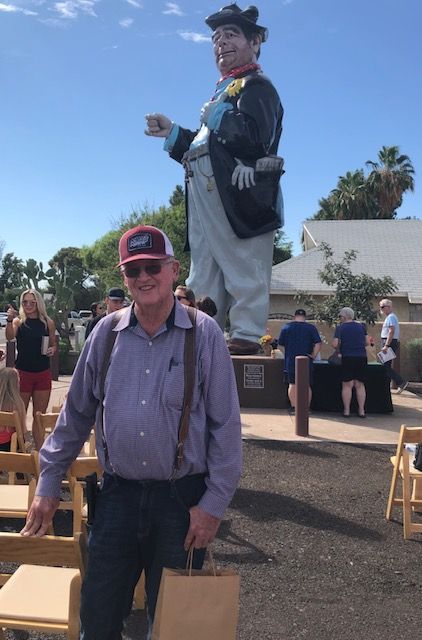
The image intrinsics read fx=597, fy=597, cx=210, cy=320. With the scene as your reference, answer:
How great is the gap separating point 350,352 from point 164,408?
261 inches

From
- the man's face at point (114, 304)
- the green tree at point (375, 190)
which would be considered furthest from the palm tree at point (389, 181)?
the man's face at point (114, 304)

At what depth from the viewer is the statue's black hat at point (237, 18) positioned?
31.6 feet

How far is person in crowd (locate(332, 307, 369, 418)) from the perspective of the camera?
27.2ft

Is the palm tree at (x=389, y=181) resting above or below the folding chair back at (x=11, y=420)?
above

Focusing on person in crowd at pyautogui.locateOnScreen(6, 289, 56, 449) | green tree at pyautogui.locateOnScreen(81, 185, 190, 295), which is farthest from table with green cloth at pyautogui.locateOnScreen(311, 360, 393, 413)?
green tree at pyautogui.locateOnScreen(81, 185, 190, 295)

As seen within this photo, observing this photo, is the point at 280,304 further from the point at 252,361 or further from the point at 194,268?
the point at 252,361

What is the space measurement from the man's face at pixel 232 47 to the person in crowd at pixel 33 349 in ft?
19.4

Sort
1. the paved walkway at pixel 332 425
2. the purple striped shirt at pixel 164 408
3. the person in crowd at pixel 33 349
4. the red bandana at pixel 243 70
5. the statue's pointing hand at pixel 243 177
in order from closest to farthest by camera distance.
Answer: 1. the purple striped shirt at pixel 164 408
2. the person in crowd at pixel 33 349
3. the paved walkway at pixel 332 425
4. the statue's pointing hand at pixel 243 177
5. the red bandana at pixel 243 70

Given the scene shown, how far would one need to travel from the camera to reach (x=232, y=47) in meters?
9.80

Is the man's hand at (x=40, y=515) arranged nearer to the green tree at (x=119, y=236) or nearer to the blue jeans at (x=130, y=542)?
the blue jeans at (x=130, y=542)

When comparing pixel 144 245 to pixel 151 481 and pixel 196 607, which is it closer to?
pixel 151 481

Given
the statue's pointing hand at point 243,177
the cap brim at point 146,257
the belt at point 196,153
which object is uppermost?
the belt at point 196,153

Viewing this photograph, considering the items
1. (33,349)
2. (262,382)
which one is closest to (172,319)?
(33,349)

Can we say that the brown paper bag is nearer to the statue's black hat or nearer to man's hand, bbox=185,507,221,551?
man's hand, bbox=185,507,221,551
